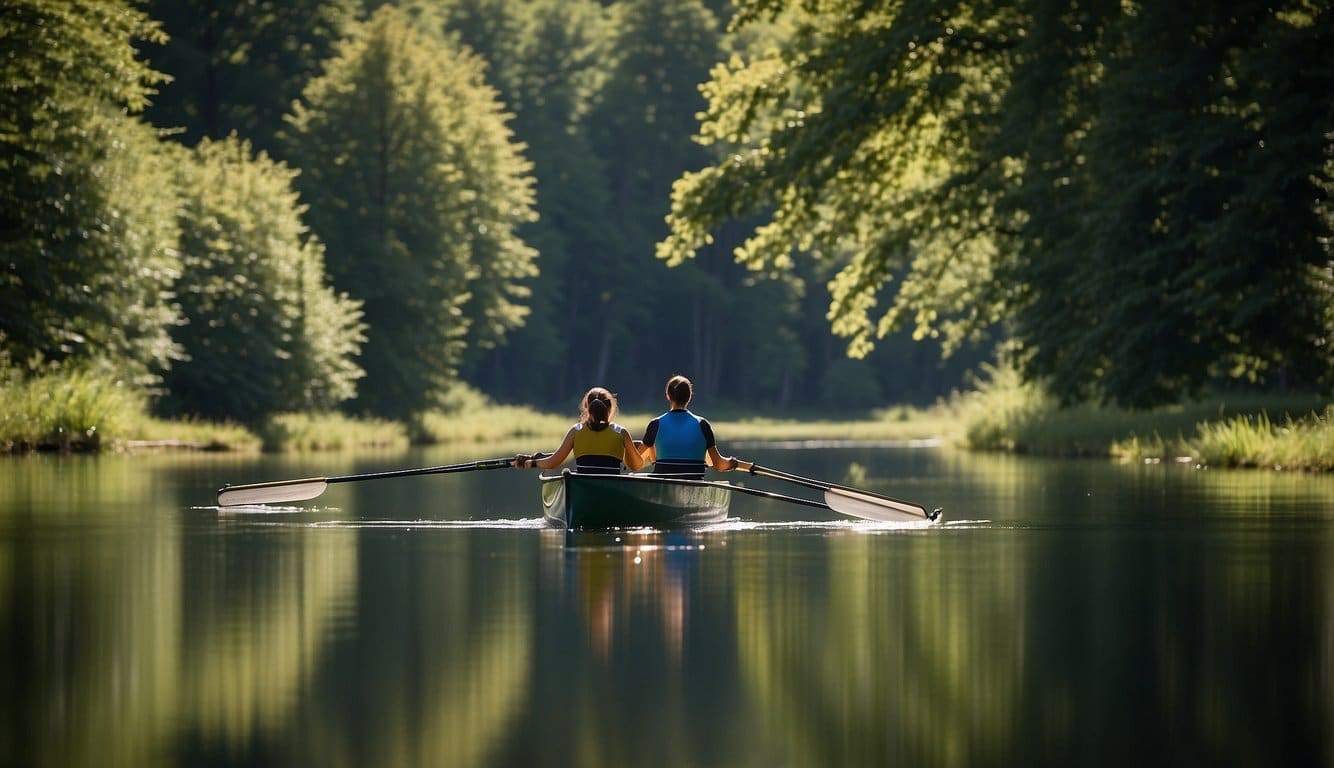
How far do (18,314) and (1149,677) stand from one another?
33.1 metres

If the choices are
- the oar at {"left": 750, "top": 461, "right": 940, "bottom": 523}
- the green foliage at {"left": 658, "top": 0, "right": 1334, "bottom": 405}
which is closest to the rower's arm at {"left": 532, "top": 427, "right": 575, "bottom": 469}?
the oar at {"left": 750, "top": 461, "right": 940, "bottom": 523}

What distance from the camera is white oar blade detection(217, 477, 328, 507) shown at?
22.5 meters

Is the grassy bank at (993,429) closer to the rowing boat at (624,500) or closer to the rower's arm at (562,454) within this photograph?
the rowing boat at (624,500)

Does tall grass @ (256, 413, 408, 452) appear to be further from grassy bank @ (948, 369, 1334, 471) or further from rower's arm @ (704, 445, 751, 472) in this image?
rower's arm @ (704, 445, 751, 472)

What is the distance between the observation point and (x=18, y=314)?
3934cm

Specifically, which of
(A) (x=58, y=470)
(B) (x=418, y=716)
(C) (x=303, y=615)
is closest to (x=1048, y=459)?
(A) (x=58, y=470)

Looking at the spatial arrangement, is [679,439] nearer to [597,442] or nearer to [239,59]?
[597,442]

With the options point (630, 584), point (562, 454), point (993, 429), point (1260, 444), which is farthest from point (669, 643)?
point (993, 429)

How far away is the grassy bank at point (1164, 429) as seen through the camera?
30484 millimetres

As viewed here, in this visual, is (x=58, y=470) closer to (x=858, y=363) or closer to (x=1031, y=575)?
(x=1031, y=575)

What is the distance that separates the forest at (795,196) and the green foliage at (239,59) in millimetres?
163

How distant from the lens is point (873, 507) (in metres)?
20.8

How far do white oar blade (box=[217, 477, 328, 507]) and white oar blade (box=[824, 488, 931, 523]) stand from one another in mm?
5570

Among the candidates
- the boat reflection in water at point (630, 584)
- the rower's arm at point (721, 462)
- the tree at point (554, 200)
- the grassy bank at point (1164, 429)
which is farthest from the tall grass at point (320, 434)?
the tree at point (554, 200)
